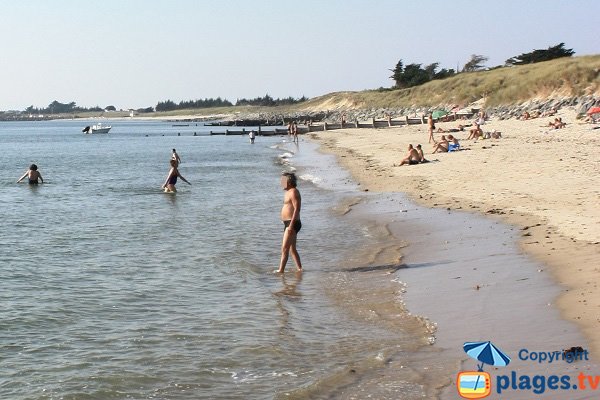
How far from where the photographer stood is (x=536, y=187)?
18.1 metres

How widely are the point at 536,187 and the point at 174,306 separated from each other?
11217 millimetres

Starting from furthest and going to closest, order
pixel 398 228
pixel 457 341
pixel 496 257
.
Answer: pixel 398 228
pixel 496 257
pixel 457 341

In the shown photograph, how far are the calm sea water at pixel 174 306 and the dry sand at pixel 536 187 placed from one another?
8.51 feet

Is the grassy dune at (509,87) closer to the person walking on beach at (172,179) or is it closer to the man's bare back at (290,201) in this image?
the person walking on beach at (172,179)

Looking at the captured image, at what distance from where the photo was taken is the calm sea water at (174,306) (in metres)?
7.20

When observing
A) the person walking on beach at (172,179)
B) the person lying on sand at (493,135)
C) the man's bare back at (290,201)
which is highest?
the man's bare back at (290,201)

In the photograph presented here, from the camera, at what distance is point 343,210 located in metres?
19.2

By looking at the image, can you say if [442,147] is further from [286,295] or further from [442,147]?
[286,295]

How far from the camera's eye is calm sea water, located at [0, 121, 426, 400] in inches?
283

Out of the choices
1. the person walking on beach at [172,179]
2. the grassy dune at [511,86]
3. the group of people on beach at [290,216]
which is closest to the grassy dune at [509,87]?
the grassy dune at [511,86]

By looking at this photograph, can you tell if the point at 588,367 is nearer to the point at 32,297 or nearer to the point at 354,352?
the point at 354,352

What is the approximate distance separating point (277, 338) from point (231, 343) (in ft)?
1.78

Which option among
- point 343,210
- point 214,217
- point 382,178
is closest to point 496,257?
point 343,210

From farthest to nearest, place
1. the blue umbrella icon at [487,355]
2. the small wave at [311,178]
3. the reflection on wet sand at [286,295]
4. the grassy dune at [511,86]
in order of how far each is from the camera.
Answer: the grassy dune at [511,86], the small wave at [311,178], the reflection on wet sand at [286,295], the blue umbrella icon at [487,355]
